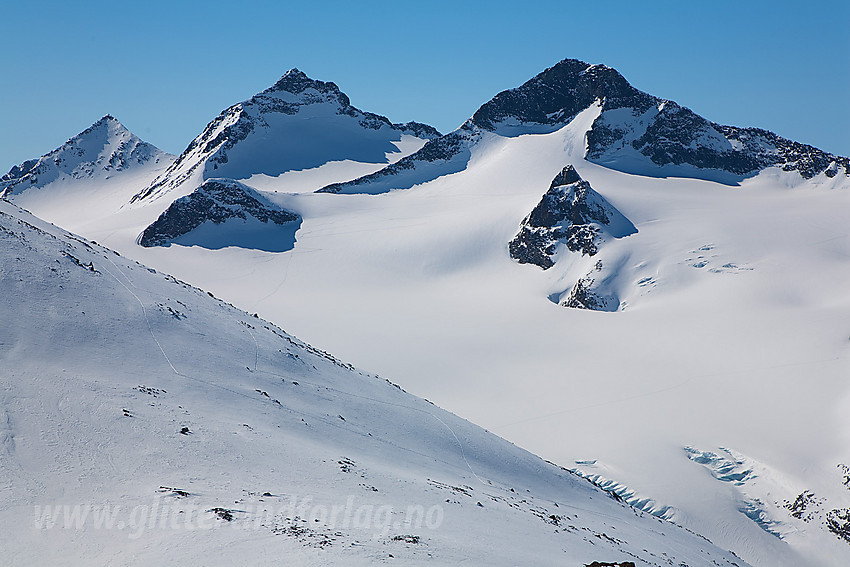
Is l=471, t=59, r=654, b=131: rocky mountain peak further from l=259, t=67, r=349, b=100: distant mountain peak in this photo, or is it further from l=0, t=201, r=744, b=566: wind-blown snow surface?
l=0, t=201, r=744, b=566: wind-blown snow surface

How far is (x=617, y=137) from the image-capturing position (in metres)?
120

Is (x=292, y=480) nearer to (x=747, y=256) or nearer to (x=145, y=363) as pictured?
(x=145, y=363)

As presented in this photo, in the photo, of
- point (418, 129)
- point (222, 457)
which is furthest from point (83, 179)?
point (222, 457)

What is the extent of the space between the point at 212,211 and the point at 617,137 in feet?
269

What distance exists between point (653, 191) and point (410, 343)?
6202 cm

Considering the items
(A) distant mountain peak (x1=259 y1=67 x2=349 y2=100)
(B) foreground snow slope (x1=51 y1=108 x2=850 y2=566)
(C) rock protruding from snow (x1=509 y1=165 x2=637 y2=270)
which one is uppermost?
(A) distant mountain peak (x1=259 y1=67 x2=349 y2=100)

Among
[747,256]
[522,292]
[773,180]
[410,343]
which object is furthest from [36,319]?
[773,180]

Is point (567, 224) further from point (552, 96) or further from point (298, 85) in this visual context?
point (298, 85)

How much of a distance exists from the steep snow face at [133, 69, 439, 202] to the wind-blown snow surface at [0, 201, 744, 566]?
378 feet

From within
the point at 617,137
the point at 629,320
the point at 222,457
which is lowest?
the point at 222,457

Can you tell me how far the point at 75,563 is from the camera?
1064cm

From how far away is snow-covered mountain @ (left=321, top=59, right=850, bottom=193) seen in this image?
110750 mm

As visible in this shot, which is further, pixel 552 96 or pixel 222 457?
pixel 552 96

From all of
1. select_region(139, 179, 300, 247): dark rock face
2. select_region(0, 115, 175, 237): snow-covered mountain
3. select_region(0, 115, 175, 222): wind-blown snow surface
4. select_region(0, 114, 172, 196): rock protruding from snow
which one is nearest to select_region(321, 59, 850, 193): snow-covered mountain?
select_region(139, 179, 300, 247): dark rock face
